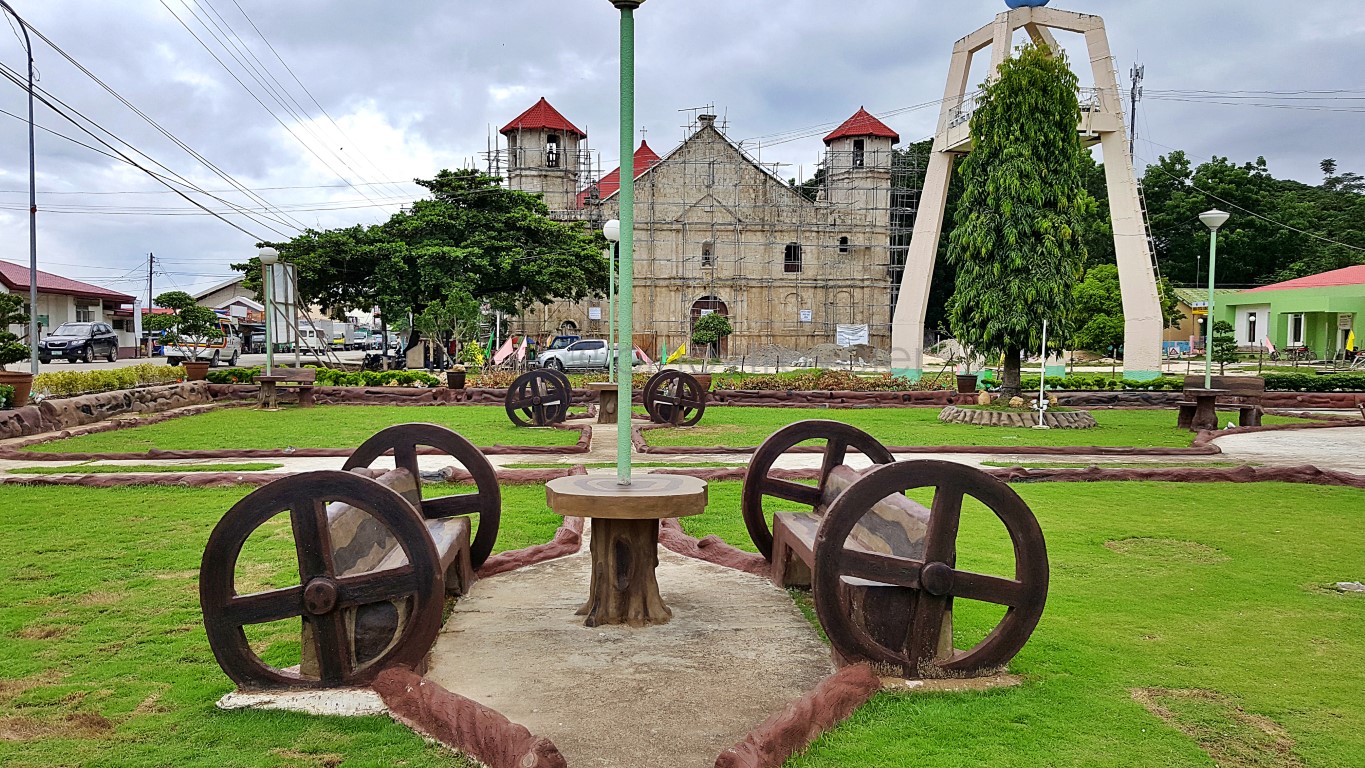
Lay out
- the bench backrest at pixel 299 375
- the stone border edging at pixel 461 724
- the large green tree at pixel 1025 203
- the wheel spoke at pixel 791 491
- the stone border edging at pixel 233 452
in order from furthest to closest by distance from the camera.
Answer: the bench backrest at pixel 299 375, the large green tree at pixel 1025 203, the stone border edging at pixel 233 452, the wheel spoke at pixel 791 491, the stone border edging at pixel 461 724

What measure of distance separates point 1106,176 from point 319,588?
25230 mm

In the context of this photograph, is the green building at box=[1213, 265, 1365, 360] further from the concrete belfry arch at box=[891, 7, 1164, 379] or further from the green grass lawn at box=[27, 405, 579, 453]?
the green grass lawn at box=[27, 405, 579, 453]

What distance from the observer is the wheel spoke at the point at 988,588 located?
155 inches

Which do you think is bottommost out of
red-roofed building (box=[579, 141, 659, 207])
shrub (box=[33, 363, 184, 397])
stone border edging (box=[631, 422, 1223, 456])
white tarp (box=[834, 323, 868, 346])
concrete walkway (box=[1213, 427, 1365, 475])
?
concrete walkway (box=[1213, 427, 1365, 475])

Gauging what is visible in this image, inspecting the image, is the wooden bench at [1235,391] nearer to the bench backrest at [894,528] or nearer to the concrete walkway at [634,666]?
the bench backrest at [894,528]

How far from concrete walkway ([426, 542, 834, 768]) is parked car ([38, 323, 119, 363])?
35455 mm

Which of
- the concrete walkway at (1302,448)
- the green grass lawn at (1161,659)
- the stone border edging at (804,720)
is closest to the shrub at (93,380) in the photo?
the green grass lawn at (1161,659)

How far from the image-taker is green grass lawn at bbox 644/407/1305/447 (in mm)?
13891

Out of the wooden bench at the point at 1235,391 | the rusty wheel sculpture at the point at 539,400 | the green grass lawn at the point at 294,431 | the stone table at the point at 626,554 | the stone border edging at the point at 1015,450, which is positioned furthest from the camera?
the rusty wheel sculpture at the point at 539,400

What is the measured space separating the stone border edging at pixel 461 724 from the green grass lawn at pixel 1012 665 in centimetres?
8

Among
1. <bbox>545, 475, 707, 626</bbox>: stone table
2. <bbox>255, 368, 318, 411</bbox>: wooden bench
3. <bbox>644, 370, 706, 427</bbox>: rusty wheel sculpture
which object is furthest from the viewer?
<bbox>255, 368, 318, 411</bbox>: wooden bench

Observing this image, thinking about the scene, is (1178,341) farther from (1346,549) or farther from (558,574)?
(558,574)

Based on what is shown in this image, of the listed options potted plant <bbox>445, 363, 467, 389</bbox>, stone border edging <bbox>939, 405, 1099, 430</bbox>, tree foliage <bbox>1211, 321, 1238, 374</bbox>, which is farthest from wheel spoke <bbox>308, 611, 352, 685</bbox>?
tree foliage <bbox>1211, 321, 1238, 374</bbox>

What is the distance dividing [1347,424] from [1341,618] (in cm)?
1481
